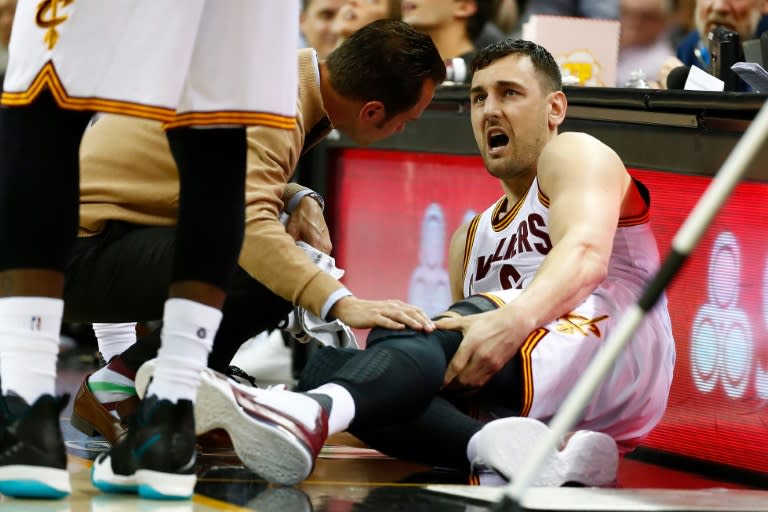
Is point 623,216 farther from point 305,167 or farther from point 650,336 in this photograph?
point 305,167

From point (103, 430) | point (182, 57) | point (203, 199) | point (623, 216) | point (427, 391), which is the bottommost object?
point (103, 430)

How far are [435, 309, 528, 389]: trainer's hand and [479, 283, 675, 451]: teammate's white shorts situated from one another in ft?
0.27

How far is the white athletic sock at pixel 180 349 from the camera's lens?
8.17ft

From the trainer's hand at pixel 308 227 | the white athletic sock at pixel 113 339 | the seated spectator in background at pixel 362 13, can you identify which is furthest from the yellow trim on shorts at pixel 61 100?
the seated spectator in background at pixel 362 13

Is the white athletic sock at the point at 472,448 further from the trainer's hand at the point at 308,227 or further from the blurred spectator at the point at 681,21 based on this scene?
the blurred spectator at the point at 681,21

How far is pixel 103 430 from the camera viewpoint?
3434mm

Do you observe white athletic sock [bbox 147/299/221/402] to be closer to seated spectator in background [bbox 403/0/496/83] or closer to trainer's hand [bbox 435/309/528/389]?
trainer's hand [bbox 435/309/528/389]

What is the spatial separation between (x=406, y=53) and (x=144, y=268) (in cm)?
88

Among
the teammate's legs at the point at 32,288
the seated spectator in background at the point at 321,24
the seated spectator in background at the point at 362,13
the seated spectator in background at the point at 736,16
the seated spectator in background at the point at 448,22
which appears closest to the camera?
the teammate's legs at the point at 32,288

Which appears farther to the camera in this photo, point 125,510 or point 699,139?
point 699,139

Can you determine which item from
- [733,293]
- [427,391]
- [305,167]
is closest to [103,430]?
[427,391]

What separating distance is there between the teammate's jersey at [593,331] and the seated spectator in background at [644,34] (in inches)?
148

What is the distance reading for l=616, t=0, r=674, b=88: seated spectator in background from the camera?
24.1 ft

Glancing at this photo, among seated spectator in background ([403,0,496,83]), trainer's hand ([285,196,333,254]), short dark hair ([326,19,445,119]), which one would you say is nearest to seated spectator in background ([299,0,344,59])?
seated spectator in background ([403,0,496,83])
